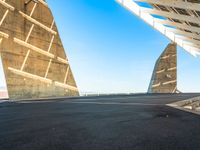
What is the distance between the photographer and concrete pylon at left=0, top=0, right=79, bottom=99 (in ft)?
71.4

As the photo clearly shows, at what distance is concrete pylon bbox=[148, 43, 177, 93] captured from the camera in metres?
42.4

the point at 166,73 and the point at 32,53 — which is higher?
the point at 32,53

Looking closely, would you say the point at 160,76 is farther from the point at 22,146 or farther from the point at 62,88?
the point at 22,146

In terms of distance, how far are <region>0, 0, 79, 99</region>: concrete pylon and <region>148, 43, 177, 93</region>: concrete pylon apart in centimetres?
1878

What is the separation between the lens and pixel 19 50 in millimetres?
22703

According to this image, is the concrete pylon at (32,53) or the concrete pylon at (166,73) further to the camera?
the concrete pylon at (166,73)

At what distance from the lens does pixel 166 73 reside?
43156 millimetres

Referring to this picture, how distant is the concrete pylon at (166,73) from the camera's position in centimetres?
4241

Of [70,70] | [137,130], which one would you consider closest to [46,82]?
[70,70]

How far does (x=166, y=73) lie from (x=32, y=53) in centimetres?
2673

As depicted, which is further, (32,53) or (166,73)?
(166,73)

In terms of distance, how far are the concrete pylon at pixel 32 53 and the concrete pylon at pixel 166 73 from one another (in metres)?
18.8

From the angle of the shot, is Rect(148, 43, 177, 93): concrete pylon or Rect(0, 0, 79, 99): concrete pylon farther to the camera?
Rect(148, 43, 177, 93): concrete pylon

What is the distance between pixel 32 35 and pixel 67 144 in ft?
72.0
